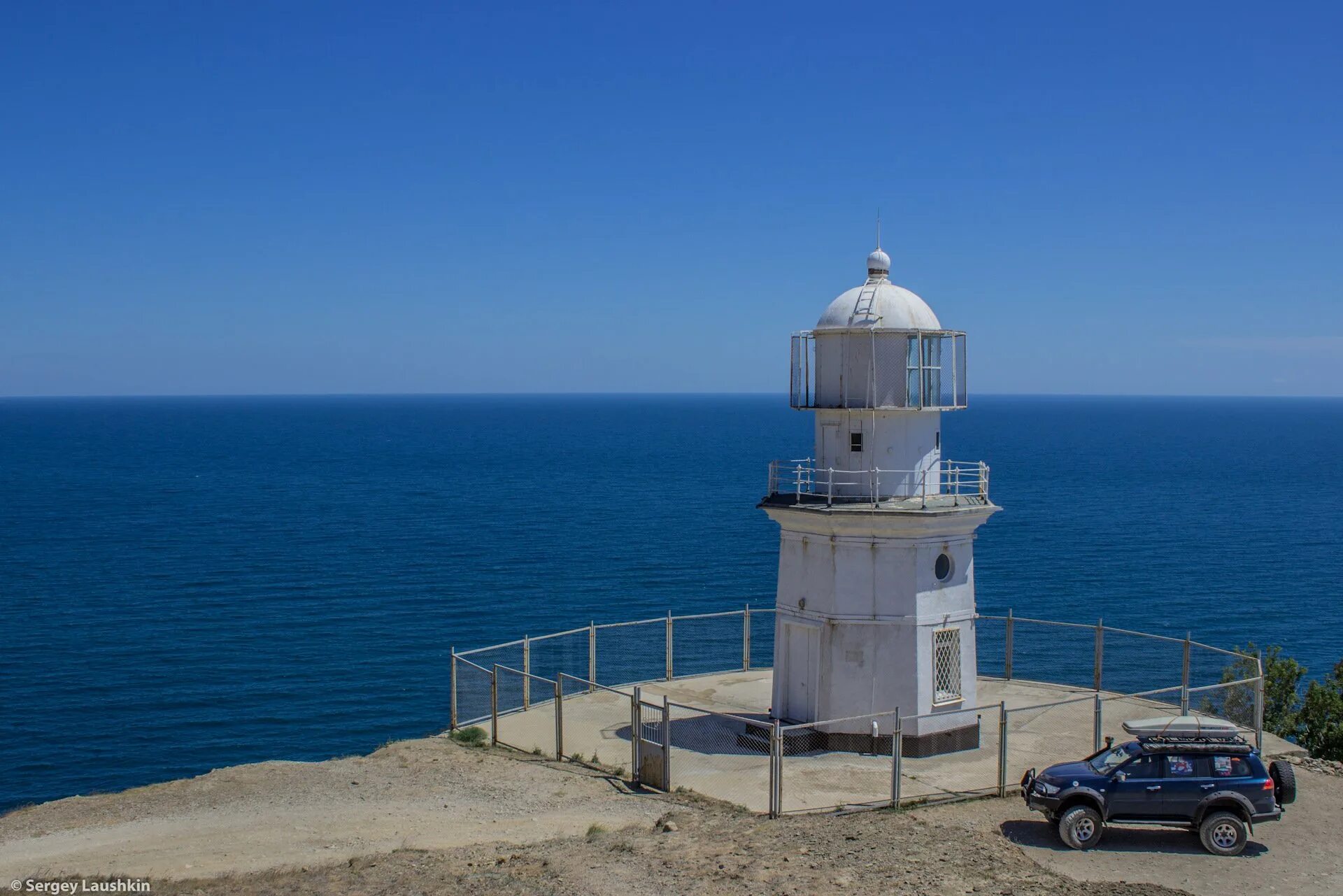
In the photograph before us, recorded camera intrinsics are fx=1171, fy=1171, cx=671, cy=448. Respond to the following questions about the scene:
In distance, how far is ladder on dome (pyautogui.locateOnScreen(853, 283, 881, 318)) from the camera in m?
22.4

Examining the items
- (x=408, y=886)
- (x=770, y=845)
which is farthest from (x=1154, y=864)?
(x=408, y=886)

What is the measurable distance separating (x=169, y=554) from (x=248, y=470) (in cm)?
6135

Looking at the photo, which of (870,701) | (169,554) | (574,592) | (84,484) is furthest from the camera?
(84,484)

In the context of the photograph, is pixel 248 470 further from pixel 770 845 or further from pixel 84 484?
pixel 770 845

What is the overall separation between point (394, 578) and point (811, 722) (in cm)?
3490

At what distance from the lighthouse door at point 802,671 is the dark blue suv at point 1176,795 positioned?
6356 mm

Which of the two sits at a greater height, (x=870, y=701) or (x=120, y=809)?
(x=870, y=701)

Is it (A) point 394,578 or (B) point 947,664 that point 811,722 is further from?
(A) point 394,578

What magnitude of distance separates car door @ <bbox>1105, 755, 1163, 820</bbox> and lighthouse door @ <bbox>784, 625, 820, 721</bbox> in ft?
22.3

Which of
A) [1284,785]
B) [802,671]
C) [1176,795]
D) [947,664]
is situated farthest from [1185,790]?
[802,671]

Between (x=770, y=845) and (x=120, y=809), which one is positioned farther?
(x=120, y=809)

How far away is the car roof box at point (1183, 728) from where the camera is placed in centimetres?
1644

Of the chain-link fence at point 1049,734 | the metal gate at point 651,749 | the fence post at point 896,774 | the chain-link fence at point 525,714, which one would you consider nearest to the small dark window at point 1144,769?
the fence post at point 896,774

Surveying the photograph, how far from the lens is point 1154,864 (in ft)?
51.3
